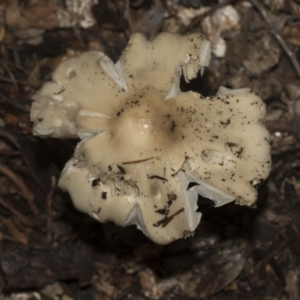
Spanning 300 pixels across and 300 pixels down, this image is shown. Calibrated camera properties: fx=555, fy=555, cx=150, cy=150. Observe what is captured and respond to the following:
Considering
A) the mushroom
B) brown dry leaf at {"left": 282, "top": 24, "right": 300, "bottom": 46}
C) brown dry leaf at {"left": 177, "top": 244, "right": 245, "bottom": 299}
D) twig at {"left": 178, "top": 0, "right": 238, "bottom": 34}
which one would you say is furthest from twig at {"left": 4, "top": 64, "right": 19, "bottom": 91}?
brown dry leaf at {"left": 282, "top": 24, "right": 300, "bottom": 46}

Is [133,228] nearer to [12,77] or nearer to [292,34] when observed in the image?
[12,77]

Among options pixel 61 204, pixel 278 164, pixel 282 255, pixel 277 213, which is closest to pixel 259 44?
pixel 278 164

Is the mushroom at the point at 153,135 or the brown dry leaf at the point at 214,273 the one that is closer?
the mushroom at the point at 153,135

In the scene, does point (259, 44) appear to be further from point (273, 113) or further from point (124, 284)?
point (124, 284)

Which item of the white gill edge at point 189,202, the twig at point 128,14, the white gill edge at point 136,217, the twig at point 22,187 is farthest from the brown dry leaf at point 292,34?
the twig at point 22,187

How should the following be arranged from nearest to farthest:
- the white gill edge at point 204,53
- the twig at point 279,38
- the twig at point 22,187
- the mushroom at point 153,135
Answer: the mushroom at point 153,135, the white gill edge at point 204,53, the twig at point 22,187, the twig at point 279,38

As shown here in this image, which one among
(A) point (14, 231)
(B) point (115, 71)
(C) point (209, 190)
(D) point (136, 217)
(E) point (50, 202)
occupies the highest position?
(B) point (115, 71)

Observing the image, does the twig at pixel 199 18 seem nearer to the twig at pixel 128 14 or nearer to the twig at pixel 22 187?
the twig at pixel 128 14

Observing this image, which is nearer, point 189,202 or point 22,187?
point 189,202

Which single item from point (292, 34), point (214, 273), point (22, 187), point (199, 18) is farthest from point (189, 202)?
point (292, 34)
